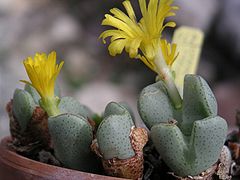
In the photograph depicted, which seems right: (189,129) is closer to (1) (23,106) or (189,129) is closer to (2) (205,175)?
(2) (205,175)

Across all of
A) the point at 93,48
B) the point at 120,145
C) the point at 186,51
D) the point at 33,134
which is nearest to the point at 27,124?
the point at 33,134

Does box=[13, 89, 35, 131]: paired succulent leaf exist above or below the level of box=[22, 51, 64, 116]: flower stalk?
below

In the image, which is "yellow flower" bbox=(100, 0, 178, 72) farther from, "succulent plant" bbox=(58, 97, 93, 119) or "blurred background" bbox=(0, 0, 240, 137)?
"blurred background" bbox=(0, 0, 240, 137)

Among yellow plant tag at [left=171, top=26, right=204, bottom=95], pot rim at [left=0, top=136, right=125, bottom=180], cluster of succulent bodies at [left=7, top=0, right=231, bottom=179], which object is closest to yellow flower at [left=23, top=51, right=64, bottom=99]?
cluster of succulent bodies at [left=7, top=0, right=231, bottom=179]

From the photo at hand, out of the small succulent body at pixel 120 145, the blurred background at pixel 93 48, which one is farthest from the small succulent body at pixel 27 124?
the blurred background at pixel 93 48

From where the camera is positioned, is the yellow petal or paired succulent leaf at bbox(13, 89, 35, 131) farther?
paired succulent leaf at bbox(13, 89, 35, 131)

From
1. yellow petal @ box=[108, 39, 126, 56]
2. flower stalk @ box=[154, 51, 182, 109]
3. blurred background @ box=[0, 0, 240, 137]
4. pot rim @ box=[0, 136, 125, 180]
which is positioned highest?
yellow petal @ box=[108, 39, 126, 56]
